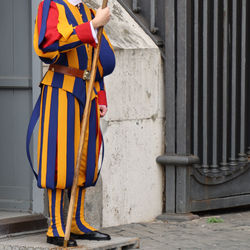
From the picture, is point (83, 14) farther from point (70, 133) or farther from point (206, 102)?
point (206, 102)

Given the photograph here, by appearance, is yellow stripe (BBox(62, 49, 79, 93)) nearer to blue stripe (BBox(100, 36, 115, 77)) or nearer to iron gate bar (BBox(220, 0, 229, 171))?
blue stripe (BBox(100, 36, 115, 77))

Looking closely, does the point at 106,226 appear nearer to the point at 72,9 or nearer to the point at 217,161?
the point at 217,161

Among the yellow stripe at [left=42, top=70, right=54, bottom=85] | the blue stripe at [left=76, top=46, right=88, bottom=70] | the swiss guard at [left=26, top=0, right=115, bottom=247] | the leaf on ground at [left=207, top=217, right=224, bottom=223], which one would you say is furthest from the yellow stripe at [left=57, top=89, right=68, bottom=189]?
the leaf on ground at [left=207, top=217, right=224, bottom=223]

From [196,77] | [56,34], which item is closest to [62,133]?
[56,34]

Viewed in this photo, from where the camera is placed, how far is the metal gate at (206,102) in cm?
749

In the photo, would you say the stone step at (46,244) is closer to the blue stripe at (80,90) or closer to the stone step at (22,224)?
the stone step at (22,224)

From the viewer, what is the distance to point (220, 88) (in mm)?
7906

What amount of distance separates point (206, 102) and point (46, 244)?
2482 mm

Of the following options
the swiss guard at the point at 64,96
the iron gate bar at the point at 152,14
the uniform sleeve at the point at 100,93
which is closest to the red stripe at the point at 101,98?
the uniform sleeve at the point at 100,93

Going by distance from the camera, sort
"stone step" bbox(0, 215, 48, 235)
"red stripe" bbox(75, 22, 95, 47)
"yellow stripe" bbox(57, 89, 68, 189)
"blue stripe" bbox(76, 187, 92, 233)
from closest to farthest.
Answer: "red stripe" bbox(75, 22, 95, 47) < "yellow stripe" bbox(57, 89, 68, 189) < "blue stripe" bbox(76, 187, 92, 233) < "stone step" bbox(0, 215, 48, 235)

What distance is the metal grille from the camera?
7.66 meters

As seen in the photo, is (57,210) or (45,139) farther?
(57,210)

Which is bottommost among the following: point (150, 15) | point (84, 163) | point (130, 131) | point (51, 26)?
point (84, 163)

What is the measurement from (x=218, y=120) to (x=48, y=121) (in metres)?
2.60
